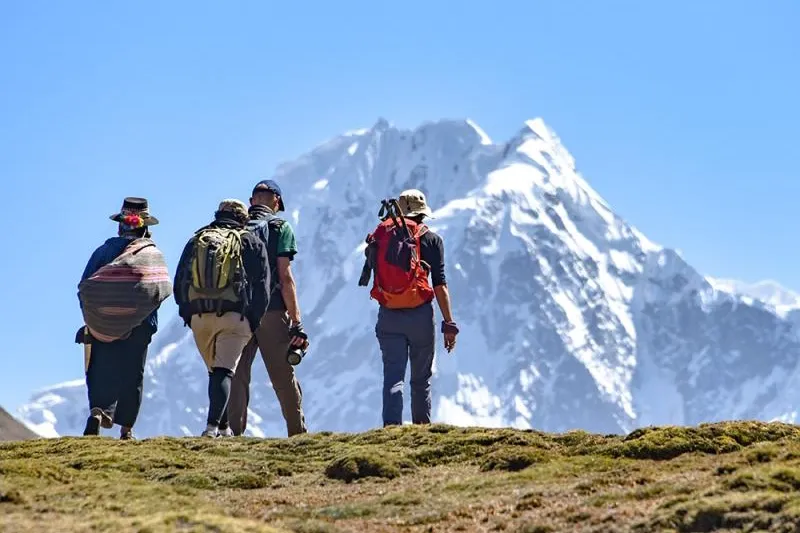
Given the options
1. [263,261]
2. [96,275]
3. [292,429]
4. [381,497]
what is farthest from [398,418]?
[381,497]

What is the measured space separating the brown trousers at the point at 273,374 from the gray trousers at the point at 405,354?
1.30 metres

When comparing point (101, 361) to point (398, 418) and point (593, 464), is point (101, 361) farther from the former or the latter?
point (593, 464)

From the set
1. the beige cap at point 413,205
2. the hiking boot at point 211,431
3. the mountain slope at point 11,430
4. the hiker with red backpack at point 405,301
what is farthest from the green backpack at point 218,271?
the mountain slope at point 11,430

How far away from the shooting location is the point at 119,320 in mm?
19719

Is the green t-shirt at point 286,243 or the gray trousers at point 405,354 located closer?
the green t-shirt at point 286,243

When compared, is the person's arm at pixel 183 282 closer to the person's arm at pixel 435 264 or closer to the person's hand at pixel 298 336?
the person's hand at pixel 298 336

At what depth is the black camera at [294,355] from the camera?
1938 cm

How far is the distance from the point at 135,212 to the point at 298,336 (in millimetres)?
3019

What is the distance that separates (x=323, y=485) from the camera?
51.8 ft

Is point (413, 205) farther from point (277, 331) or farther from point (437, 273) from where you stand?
point (277, 331)

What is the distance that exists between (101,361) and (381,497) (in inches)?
260

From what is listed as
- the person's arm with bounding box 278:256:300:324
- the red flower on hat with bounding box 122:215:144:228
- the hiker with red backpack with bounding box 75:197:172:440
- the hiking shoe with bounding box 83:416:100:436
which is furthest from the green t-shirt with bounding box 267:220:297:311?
the hiking shoe with bounding box 83:416:100:436

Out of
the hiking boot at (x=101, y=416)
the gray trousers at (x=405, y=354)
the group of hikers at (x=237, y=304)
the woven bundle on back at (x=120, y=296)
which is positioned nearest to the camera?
the group of hikers at (x=237, y=304)

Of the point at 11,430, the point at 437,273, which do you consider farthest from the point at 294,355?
the point at 11,430
